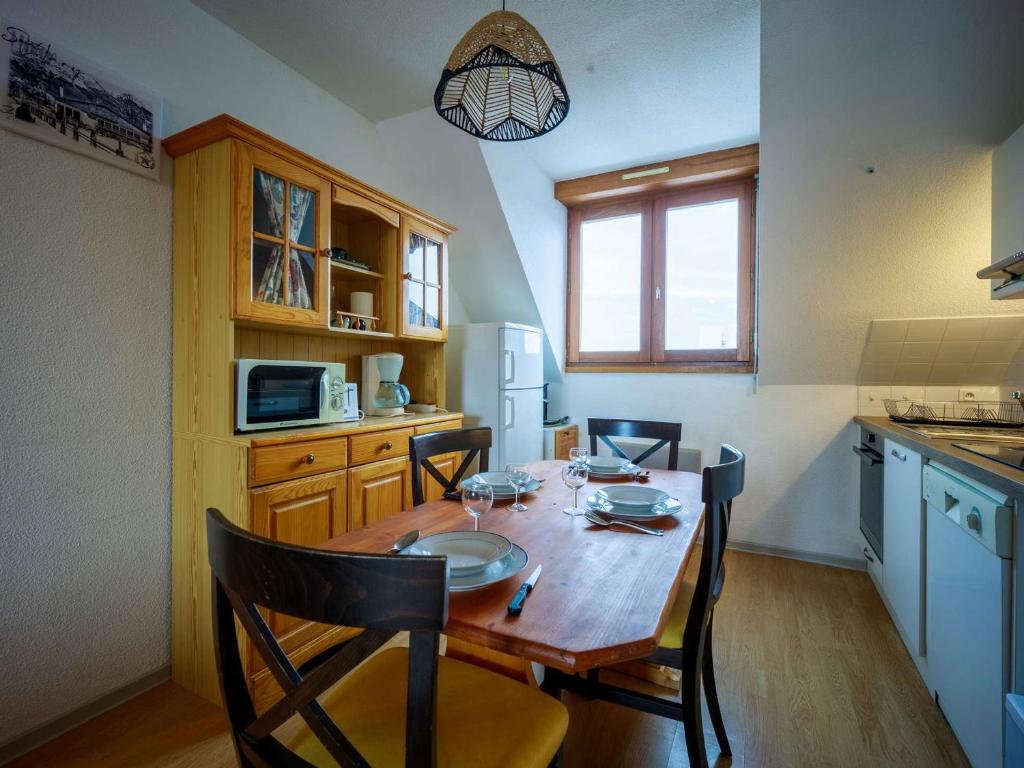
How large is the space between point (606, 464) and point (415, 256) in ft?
4.97

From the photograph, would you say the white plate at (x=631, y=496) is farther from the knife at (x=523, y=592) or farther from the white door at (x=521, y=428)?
the white door at (x=521, y=428)

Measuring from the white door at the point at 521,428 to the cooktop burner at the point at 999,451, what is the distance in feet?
6.66

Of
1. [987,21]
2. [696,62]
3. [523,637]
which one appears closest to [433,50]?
[696,62]

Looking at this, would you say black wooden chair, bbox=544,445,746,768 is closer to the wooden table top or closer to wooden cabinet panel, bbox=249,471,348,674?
the wooden table top

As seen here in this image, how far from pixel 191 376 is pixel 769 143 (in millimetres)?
2757

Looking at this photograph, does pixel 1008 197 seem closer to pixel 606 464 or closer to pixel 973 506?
pixel 973 506

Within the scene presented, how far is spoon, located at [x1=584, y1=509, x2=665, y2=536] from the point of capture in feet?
3.90

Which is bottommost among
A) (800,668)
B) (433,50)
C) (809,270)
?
(800,668)

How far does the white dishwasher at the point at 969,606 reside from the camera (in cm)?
115

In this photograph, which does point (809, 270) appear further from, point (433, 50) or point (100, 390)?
point (100, 390)

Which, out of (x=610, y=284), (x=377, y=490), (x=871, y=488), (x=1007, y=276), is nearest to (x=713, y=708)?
(x=377, y=490)

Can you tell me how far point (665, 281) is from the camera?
11.6 ft

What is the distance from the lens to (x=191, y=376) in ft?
5.84

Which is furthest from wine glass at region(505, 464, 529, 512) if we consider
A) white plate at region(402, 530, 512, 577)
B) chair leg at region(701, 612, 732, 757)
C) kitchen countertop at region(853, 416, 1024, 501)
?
kitchen countertop at region(853, 416, 1024, 501)
